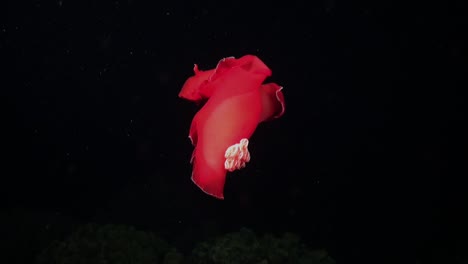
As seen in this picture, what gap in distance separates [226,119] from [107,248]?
13.4ft

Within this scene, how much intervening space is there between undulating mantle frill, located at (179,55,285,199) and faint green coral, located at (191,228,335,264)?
345 centimetres

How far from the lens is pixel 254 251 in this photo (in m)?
6.24

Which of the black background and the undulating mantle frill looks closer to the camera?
the undulating mantle frill

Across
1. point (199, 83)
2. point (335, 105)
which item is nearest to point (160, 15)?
point (335, 105)

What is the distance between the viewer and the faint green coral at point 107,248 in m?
5.91

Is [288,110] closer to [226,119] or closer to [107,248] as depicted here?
[107,248]

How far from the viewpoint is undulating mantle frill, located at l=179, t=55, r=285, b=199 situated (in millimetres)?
2738

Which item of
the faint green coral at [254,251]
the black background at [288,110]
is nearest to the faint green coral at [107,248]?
the faint green coral at [254,251]

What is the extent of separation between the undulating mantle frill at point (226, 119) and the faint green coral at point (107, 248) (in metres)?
3.54

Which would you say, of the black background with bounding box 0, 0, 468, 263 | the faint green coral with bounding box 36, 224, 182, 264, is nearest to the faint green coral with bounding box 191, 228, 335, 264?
the faint green coral with bounding box 36, 224, 182, 264

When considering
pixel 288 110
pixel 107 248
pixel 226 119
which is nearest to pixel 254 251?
pixel 107 248

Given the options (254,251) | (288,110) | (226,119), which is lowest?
(254,251)

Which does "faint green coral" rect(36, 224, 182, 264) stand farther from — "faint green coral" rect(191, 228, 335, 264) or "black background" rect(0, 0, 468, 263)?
"black background" rect(0, 0, 468, 263)

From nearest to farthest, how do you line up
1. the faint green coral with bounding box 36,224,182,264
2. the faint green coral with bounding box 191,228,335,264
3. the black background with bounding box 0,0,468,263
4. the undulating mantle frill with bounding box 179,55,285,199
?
the undulating mantle frill with bounding box 179,55,285,199, the faint green coral with bounding box 36,224,182,264, the faint green coral with bounding box 191,228,335,264, the black background with bounding box 0,0,468,263
